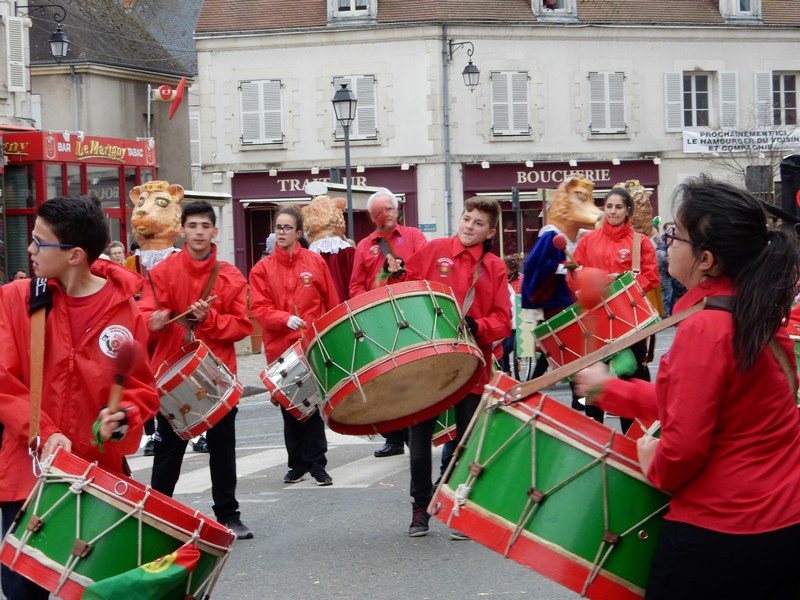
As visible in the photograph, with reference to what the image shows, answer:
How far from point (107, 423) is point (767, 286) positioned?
2127 millimetres

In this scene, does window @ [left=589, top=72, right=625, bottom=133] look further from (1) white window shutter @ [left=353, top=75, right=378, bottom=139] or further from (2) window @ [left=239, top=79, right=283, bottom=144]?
(2) window @ [left=239, top=79, right=283, bottom=144]

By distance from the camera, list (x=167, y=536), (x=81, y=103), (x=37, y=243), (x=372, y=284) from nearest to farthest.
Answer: (x=167, y=536)
(x=37, y=243)
(x=372, y=284)
(x=81, y=103)

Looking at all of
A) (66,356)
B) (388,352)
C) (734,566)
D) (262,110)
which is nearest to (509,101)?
(262,110)

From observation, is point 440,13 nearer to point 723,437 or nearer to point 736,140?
point 736,140

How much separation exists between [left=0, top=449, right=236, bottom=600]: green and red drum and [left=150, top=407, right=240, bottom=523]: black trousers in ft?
10.0

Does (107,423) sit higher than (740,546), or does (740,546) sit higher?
(107,423)

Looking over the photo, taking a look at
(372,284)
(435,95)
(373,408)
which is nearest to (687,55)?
(435,95)

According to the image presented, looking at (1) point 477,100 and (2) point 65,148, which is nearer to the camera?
(2) point 65,148

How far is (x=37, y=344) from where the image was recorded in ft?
14.6

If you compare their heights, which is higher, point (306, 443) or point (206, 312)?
point (206, 312)

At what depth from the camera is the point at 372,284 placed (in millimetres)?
9516

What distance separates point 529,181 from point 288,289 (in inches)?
1080

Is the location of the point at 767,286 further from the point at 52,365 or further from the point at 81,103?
the point at 81,103

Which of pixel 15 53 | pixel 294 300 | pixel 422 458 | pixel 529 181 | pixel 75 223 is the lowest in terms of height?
pixel 422 458
